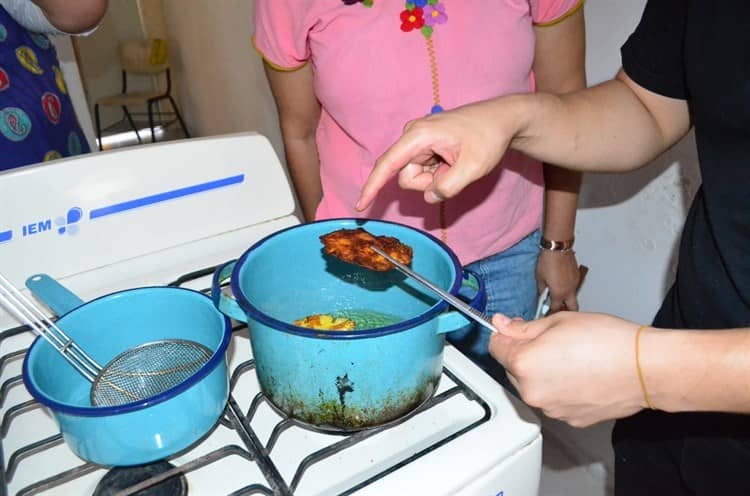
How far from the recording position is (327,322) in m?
0.66

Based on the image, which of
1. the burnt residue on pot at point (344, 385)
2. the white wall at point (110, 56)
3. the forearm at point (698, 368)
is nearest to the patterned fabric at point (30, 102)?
the burnt residue on pot at point (344, 385)

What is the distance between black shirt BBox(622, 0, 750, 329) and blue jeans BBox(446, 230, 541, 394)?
29 cm

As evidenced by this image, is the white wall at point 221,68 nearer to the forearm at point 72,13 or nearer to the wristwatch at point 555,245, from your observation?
the forearm at point 72,13

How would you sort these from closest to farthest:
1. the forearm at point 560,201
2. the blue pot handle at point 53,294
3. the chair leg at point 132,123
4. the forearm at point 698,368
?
the forearm at point 698,368, the blue pot handle at point 53,294, the forearm at point 560,201, the chair leg at point 132,123

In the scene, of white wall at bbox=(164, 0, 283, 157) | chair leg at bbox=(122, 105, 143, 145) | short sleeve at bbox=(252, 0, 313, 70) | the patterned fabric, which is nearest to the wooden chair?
chair leg at bbox=(122, 105, 143, 145)

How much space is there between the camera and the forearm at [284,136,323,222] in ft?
3.34

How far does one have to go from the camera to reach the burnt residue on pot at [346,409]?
0.54m

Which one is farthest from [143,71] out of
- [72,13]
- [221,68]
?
[72,13]

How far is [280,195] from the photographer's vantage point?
0.90 meters

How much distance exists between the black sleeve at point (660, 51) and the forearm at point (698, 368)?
326 millimetres

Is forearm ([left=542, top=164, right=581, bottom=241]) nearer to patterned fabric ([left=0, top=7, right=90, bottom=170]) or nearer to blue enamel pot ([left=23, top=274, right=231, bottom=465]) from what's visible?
blue enamel pot ([left=23, top=274, right=231, bottom=465])

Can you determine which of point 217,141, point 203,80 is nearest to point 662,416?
point 217,141

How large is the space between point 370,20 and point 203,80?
2491 millimetres

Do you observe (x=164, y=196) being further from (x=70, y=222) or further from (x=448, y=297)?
(x=448, y=297)
